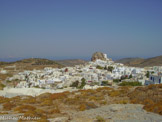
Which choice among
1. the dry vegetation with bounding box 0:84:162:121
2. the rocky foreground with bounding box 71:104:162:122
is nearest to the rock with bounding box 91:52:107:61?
the dry vegetation with bounding box 0:84:162:121

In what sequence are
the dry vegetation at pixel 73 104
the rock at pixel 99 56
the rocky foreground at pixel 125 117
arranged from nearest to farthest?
the rocky foreground at pixel 125 117 < the dry vegetation at pixel 73 104 < the rock at pixel 99 56

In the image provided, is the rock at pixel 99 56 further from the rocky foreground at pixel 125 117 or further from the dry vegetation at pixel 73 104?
the rocky foreground at pixel 125 117

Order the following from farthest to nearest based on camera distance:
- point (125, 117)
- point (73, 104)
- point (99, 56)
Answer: point (99, 56) < point (73, 104) < point (125, 117)

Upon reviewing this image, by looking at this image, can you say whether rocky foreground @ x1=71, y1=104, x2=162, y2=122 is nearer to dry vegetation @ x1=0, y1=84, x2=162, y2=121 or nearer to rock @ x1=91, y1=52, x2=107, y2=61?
dry vegetation @ x1=0, y1=84, x2=162, y2=121

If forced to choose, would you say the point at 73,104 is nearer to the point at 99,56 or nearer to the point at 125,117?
the point at 125,117

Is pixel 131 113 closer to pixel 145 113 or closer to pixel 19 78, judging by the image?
pixel 145 113

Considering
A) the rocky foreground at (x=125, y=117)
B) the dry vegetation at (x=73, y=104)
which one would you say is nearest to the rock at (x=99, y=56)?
the dry vegetation at (x=73, y=104)

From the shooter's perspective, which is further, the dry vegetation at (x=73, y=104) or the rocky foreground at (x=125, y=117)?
the dry vegetation at (x=73, y=104)

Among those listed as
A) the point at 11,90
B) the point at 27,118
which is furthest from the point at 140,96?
the point at 11,90

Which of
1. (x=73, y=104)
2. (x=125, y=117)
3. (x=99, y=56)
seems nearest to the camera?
(x=125, y=117)

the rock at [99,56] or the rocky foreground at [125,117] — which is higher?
the rock at [99,56]

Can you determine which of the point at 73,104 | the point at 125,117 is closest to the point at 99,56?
the point at 73,104

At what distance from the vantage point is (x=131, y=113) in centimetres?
895

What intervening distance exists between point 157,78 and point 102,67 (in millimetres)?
45064
